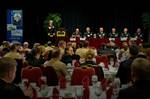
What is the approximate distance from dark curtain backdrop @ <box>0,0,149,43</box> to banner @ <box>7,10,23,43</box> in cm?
108

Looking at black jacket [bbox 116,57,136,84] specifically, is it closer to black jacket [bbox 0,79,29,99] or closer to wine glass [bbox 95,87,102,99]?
wine glass [bbox 95,87,102,99]

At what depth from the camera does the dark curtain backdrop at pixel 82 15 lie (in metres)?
26.9

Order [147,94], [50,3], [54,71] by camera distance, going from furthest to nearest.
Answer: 1. [50,3]
2. [54,71]
3. [147,94]

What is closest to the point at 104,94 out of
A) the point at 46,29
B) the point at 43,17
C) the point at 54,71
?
the point at 54,71

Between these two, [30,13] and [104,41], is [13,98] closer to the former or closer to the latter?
[104,41]

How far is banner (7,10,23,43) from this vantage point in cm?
2536

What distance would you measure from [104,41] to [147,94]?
61.1ft

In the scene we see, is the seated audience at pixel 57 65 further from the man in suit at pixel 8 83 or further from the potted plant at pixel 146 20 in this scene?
the potted plant at pixel 146 20

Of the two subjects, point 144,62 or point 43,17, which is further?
point 43,17

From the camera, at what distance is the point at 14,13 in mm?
25688

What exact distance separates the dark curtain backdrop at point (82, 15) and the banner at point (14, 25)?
108 centimetres

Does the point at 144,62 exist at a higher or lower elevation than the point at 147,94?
higher

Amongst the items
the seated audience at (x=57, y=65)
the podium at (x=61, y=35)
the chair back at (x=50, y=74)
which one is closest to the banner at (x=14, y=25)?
the podium at (x=61, y=35)

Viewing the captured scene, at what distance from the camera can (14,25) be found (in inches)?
1001
